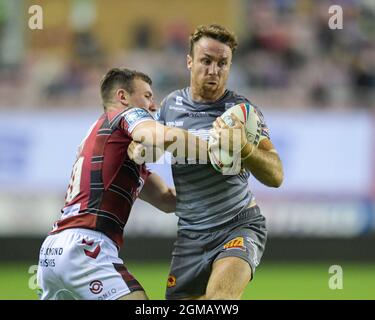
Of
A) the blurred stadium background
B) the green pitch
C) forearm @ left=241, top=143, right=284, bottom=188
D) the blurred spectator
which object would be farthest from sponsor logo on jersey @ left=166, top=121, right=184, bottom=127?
the blurred spectator

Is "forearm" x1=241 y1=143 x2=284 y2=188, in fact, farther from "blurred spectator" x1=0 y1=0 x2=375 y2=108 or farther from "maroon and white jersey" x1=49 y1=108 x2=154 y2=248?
"blurred spectator" x1=0 y1=0 x2=375 y2=108

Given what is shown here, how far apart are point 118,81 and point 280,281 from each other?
658cm

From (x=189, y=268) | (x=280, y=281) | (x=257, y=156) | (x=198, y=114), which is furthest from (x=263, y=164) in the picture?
(x=280, y=281)

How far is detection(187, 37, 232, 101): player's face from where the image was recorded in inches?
254

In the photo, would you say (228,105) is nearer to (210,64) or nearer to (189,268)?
(210,64)

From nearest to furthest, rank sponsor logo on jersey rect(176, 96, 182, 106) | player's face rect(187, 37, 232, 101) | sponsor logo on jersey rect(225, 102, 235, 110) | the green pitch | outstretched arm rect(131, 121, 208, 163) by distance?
1. outstretched arm rect(131, 121, 208, 163)
2. player's face rect(187, 37, 232, 101)
3. sponsor logo on jersey rect(225, 102, 235, 110)
4. sponsor logo on jersey rect(176, 96, 182, 106)
5. the green pitch

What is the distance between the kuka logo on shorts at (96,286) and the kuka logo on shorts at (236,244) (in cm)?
100

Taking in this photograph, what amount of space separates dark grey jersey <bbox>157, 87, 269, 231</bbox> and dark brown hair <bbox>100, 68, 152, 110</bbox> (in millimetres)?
493

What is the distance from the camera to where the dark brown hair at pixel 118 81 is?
6336 millimetres

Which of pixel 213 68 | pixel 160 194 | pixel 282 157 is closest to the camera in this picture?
pixel 213 68

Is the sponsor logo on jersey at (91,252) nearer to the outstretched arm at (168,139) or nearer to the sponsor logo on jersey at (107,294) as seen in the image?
the sponsor logo on jersey at (107,294)

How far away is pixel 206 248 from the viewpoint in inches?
255

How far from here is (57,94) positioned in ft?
48.5
